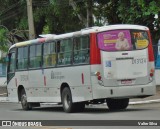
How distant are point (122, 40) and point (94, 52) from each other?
1.18 metres

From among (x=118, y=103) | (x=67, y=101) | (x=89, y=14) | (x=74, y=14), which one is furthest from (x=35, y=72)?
(x=74, y=14)

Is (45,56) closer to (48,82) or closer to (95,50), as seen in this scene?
(48,82)

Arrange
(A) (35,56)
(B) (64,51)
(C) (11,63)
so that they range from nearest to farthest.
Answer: (B) (64,51) → (A) (35,56) → (C) (11,63)

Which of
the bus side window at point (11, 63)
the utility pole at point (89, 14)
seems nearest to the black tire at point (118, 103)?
the bus side window at point (11, 63)

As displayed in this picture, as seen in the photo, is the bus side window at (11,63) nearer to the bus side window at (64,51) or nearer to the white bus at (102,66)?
the white bus at (102,66)

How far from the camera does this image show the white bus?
20.9 meters

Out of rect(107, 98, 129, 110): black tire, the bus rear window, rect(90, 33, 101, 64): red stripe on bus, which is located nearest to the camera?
rect(90, 33, 101, 64): red stripe on bus

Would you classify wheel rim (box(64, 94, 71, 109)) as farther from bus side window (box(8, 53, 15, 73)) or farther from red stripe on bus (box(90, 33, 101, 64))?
bus side window (box(8, 53, 15, 73))

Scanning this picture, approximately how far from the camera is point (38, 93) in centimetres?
2506

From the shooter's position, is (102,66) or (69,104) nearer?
(102,66)

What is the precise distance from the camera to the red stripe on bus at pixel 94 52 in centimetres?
2089

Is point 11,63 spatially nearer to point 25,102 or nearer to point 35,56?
point 25,102

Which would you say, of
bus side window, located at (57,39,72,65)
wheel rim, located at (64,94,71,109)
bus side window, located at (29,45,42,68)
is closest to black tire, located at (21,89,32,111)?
bus side window, located at (29,45,42,68)

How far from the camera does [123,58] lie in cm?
2116
